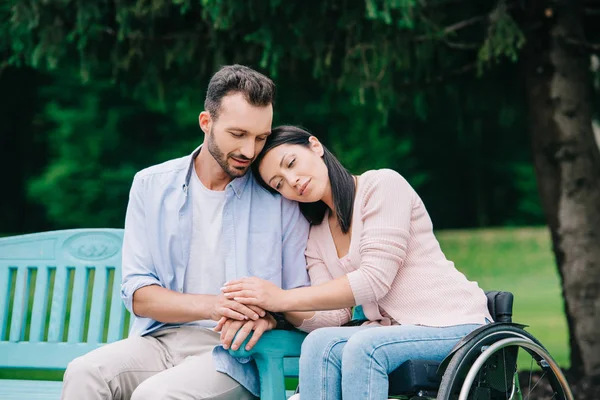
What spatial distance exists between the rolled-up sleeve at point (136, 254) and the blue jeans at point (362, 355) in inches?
28.8

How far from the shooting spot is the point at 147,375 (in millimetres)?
3342

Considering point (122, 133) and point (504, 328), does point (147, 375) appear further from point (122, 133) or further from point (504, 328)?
point (122, 133)

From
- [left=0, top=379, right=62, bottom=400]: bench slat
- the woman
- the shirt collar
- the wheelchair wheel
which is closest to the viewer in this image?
the wheelchair wheel

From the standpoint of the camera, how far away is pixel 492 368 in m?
3.04

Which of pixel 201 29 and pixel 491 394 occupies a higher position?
pixel 201 29

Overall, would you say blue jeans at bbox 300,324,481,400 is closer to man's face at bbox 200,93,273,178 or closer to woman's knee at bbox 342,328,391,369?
woman's knee at bbox 342,328,391,369

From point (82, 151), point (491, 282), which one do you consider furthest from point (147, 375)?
point (491, 282)

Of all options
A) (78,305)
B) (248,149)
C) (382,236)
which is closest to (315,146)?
(248,149)

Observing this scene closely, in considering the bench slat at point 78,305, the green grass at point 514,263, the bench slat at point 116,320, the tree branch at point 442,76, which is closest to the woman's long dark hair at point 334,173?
the bench slat at point 116,320

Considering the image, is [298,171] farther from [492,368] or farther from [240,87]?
[492,368]

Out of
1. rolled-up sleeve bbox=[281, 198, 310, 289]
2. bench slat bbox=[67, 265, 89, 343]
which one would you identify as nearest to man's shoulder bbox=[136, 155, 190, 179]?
rolled-up sleeve bbox=[281, 198, 310, 289]

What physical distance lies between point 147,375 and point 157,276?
370 millimetres

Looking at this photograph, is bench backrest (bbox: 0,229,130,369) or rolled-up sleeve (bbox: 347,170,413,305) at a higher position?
rolled-up sleeve (bbox: 347,170,413,305)

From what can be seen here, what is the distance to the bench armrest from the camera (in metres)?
3.17
